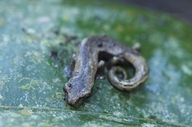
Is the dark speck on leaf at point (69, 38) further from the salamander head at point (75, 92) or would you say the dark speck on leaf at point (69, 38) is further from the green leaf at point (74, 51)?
the salamander head at point (75, 92)

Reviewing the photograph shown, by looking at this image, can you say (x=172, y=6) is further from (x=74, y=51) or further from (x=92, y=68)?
(x=92, y=68)

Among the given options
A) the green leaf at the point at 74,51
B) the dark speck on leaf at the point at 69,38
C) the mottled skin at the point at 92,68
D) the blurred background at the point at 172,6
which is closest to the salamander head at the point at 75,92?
the mottled skin at the point at 92,68

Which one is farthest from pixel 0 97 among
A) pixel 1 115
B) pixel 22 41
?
pixel 22 41

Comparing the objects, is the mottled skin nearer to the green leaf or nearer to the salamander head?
the salamander head

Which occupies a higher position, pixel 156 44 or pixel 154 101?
pixel 156 44

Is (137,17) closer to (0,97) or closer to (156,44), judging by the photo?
(156,44)

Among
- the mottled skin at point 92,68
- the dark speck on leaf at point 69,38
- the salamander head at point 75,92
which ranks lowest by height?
the salamander head at point 75,92
